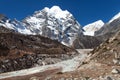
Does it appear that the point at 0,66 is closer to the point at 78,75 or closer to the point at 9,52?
the point at 9,52

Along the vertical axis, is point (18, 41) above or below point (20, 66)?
above

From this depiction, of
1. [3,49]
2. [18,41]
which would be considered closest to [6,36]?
[18,41]

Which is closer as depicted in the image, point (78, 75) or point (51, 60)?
point (78, 75)

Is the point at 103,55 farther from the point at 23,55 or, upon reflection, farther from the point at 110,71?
the point at 23,55

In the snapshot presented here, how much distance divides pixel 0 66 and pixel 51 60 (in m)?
37.4

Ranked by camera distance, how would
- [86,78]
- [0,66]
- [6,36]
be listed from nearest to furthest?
[86,78], [0,66], [6,36]

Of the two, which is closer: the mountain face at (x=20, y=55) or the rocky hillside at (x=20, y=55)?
the mountain face at (x=20, y=55)

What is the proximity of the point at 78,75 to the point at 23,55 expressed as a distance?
99293mm

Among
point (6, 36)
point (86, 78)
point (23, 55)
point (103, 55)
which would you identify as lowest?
point (86, 78)

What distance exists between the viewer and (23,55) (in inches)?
5605

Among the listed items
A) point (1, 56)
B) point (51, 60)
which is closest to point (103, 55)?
point (1, 56)

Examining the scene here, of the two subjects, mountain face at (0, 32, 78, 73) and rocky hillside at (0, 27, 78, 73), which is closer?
mountain face at (0, 32, 78, 73)

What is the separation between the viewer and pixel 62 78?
4397cm

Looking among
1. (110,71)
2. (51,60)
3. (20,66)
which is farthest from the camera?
(51,60)
